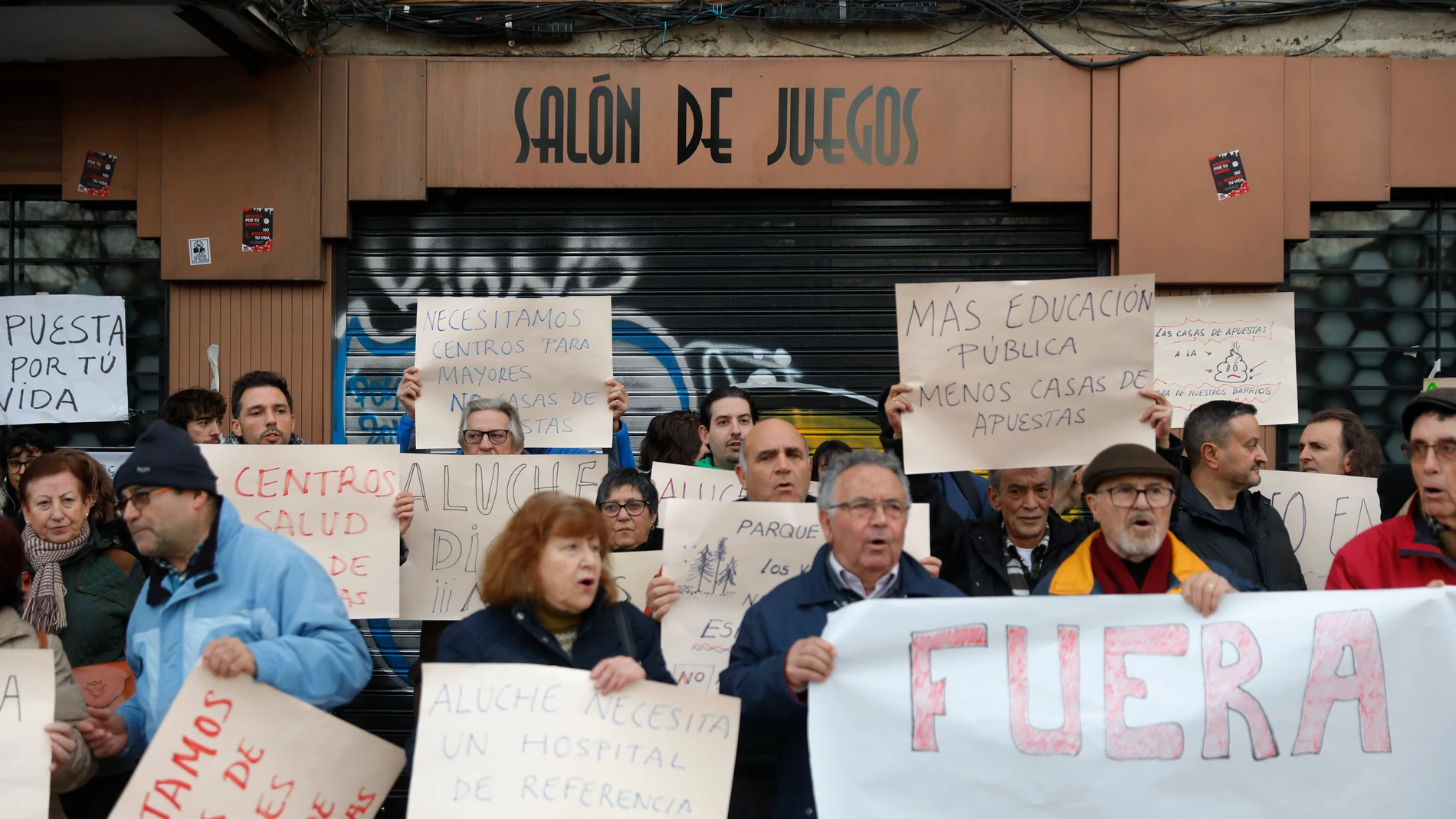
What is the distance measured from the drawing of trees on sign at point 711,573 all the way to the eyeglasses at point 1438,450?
216cm

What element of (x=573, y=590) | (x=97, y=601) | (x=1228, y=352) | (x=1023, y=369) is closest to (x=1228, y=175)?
(x=1228, y=352)

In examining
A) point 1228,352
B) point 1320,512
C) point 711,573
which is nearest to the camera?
point 711,573

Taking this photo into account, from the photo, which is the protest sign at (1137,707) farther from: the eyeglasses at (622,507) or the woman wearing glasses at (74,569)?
the woman wearing glasses at (74,569)

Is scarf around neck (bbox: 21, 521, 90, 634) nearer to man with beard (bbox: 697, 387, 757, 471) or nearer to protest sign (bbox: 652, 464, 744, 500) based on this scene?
protest sign (bbox: 652, 464, 744, 500)

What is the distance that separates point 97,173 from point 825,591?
6073mm

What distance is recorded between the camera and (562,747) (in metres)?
3.22

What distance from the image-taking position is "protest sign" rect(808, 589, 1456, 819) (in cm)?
318

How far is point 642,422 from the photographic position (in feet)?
24.3

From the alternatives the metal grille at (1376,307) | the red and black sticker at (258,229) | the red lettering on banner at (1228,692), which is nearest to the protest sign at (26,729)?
the red lettering on banner at (1228,692)

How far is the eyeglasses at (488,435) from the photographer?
16.2 feet

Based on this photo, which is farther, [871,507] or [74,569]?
[74,569]

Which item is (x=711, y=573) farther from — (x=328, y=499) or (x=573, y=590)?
(x=328, y=499)

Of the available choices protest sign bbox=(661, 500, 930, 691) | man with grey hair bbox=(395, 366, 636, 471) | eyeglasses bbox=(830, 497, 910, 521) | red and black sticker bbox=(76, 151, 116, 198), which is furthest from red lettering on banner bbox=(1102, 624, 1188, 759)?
red and black sticker bbox=(76, 151, 116, 198)

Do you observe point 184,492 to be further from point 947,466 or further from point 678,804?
point 947,466
